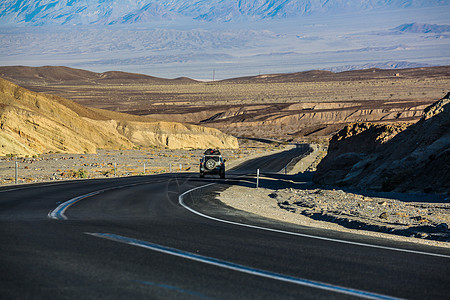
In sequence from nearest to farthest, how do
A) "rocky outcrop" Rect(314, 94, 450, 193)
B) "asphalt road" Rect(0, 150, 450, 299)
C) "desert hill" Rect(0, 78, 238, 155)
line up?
"asphalt road" Rect(0, 150, 450, 299)
"rocky outcrop" Rect(314, 94, 450, 193)
"desert hill" Rect(0, 78, 238, 155)

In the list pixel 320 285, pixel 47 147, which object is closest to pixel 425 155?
pixel 320 285

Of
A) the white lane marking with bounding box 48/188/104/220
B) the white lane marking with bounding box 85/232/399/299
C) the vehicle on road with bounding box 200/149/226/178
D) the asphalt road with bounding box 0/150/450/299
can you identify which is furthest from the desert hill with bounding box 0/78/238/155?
the white lane marking with bounding box 85/232/399/299

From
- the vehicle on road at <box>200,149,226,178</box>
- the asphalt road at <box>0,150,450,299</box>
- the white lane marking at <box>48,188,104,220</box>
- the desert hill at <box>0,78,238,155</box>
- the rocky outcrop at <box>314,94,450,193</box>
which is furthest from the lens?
the desert hill at <box>0,78,238,155</box>

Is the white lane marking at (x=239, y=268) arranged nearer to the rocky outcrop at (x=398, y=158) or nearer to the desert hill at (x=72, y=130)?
the rocky outcrop at (x=398, y=158)

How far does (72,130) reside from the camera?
215 feet

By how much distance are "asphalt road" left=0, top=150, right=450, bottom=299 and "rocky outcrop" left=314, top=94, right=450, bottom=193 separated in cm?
1241

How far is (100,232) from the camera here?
32.0 feet

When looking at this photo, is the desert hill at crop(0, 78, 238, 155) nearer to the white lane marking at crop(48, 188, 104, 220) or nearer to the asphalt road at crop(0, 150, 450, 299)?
the white lane marking at crop(48, 188, 104, 220)

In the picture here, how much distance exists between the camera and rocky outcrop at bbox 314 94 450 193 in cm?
2253

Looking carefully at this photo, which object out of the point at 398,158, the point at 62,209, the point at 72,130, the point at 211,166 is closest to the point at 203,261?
the point at 62,209

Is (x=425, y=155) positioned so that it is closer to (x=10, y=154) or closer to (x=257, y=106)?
(x=10, y=154)

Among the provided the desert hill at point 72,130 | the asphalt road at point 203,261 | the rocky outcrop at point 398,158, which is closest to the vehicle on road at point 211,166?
the rocky outcrop at point 398,158

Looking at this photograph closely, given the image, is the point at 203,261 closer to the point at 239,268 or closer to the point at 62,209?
the point at 239,268

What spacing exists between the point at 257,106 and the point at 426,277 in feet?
517
